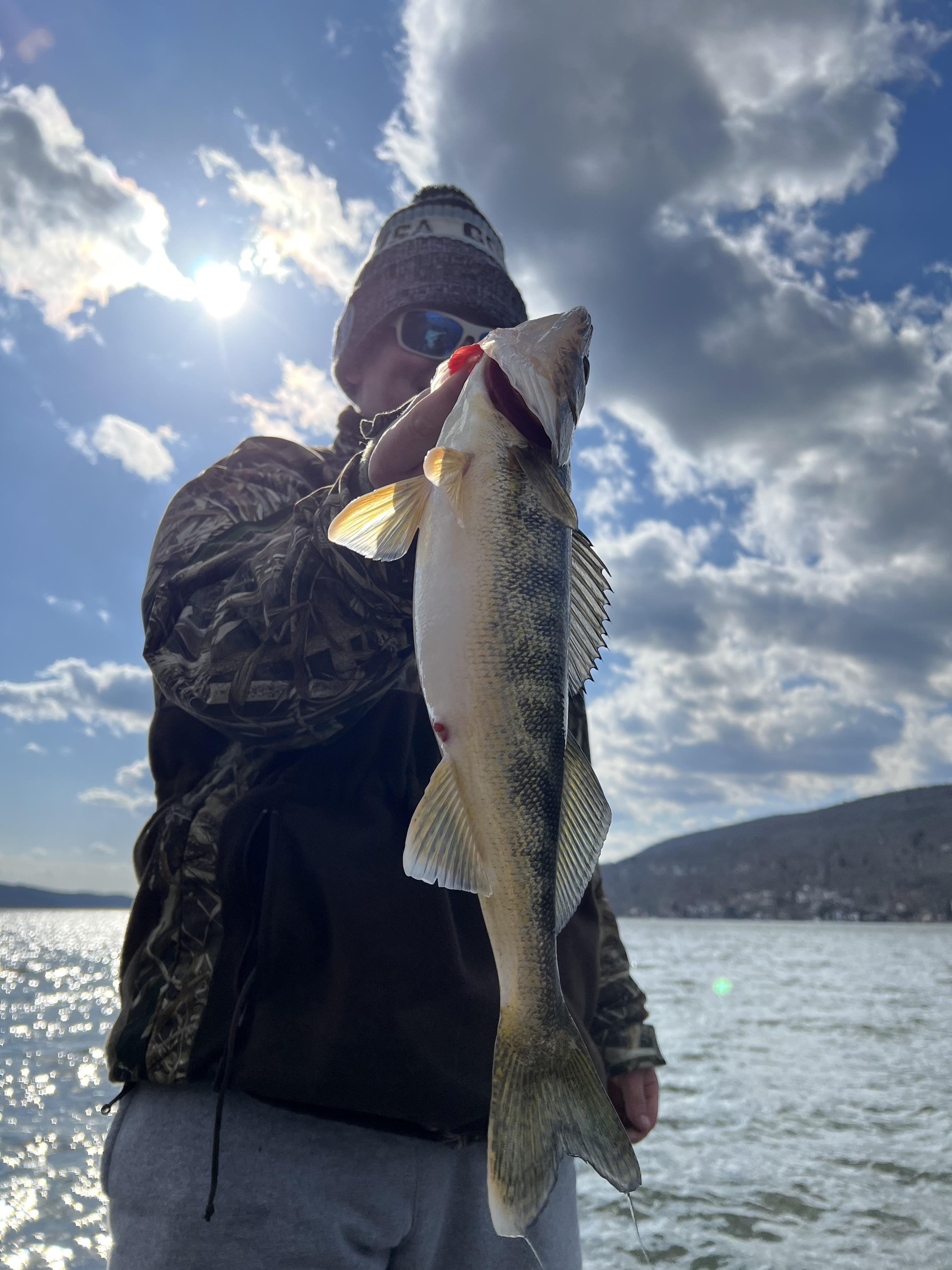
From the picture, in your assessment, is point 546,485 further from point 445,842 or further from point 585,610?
point 445,842

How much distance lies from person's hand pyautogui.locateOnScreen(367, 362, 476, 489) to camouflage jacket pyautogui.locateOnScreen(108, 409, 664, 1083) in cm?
9

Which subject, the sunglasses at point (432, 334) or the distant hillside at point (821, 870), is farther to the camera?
the distant hillside at point (821, 870)

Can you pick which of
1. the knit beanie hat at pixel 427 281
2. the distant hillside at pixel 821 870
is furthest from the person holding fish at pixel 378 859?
the distant hillside at pixel 821 870

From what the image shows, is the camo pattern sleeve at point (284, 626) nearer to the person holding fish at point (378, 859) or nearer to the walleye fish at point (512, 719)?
the person holding fish at point (378, 859)

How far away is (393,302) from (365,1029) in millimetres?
3301

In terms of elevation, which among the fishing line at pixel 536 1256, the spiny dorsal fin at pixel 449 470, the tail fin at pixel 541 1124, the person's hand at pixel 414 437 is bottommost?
the fishing line at pixel 536 1256

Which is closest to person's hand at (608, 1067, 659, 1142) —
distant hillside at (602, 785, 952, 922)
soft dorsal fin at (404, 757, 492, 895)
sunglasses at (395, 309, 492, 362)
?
soft dorsal fin at (404, 757, 492, 895)

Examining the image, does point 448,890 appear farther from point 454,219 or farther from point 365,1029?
point 454,219

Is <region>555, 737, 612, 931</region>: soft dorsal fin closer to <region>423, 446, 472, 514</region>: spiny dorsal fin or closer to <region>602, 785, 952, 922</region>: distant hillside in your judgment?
<region>423, 446, 472, 514</region>: spiny dorsal fin

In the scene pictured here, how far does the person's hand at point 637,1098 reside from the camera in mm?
2914

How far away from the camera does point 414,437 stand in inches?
85.7

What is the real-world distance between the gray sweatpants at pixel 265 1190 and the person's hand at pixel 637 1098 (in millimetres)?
863

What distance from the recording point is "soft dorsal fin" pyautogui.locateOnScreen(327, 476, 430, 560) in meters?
2.02

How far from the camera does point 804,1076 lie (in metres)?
13.8
